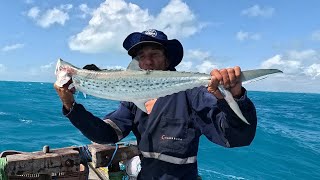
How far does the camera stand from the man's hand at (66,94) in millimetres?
3611

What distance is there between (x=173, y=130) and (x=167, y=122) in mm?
118

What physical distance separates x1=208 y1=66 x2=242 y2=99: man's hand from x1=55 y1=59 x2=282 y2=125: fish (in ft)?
0.15

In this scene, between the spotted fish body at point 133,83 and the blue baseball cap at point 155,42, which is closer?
the spotted fish body at point 133,83

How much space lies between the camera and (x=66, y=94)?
366 cm

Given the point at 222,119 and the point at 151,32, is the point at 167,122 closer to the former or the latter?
the point at 222,119

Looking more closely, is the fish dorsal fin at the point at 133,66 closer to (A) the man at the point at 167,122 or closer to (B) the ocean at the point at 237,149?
(A) the man at the point at 167,122

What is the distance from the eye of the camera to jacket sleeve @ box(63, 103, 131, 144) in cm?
382

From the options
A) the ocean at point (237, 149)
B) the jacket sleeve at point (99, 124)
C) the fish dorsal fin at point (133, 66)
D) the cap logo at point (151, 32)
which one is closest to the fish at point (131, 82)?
the fish dorsal fin at point (133, 66)

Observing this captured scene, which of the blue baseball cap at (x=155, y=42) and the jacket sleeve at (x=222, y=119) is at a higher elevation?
the blue baseball cap at (x=155, y=42)

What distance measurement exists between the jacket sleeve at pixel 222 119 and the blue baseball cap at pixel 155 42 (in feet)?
1.95

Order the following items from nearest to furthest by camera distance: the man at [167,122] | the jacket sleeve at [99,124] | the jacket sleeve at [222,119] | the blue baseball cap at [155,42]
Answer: the jacket sleeve at [222,119] → the man at [167,122] → the jacket sleeve at [99,124] → the blue baseball cap at [155,42]

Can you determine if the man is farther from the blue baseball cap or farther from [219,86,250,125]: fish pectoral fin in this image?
[219,86,250,125]: fish pectoral fin

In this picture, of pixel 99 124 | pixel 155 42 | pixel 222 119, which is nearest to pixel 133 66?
pixel 155 42

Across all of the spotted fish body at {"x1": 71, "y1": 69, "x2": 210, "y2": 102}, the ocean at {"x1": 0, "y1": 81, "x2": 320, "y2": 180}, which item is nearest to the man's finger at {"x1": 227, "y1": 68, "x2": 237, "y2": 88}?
the spotted fish body at {"x1": 71, "y1": 69, "x2": 210, "y2": 102}
